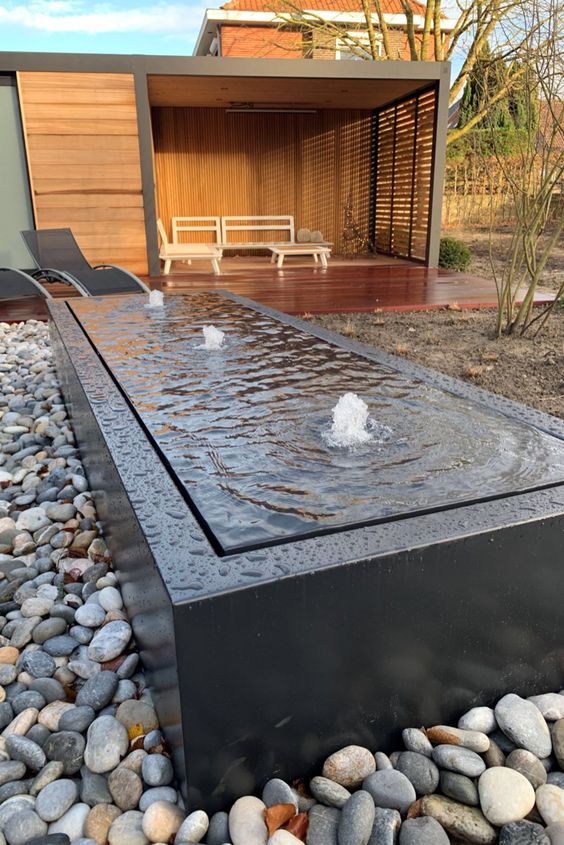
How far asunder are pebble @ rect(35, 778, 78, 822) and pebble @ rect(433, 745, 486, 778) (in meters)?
0.74

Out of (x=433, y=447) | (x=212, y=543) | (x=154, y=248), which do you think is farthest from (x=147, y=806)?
(x=154, y=248)

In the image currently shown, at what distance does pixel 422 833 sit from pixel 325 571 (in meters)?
0.49

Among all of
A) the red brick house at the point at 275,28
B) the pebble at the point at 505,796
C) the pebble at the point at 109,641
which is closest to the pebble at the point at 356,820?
the pebble at the point at 505,796

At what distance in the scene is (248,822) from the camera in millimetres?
1255

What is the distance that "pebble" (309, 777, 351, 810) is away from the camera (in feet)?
4.30

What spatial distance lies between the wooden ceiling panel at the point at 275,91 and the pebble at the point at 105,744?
802 centimetres

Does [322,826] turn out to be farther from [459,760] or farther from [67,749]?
[67,749]

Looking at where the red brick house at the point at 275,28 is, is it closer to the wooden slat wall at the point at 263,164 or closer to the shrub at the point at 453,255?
the wooden slat wall at the point at 263,164

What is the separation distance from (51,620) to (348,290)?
241 inches

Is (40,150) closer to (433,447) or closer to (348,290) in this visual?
(348,290)

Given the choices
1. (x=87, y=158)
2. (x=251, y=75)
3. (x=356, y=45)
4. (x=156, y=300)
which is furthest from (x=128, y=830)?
(x=356, y=45)

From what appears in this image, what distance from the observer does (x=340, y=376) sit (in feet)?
8.91

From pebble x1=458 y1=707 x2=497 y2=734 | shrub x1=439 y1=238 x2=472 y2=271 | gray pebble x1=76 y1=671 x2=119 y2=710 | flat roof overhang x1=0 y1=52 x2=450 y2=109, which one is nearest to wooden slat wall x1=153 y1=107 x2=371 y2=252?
flat roof overhang x1=0 y1=52 x2=450 y2=109

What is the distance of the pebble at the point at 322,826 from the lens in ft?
4.04
